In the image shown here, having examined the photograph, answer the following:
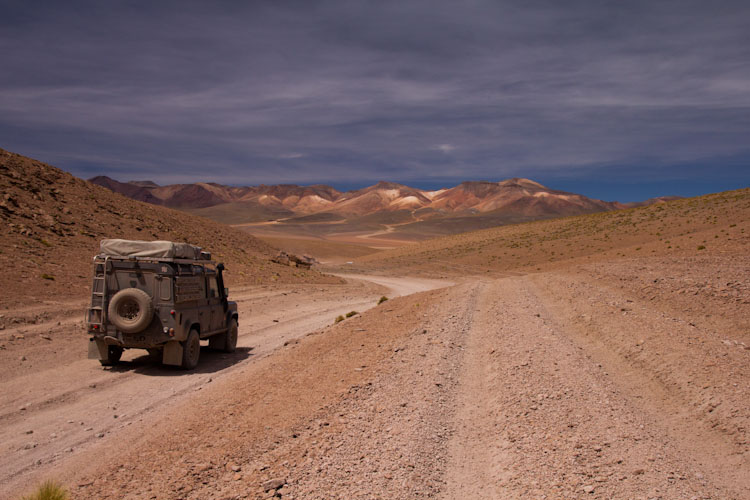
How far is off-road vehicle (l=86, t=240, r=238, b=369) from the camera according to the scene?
423 inches

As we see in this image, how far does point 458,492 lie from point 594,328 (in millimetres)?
9547

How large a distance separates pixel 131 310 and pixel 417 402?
7.15m

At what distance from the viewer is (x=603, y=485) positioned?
16.1ft

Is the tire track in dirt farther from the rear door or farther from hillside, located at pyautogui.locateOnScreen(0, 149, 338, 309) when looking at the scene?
hillside, located at pyautogui.locateOnScreen(0, 149, 338, 309)

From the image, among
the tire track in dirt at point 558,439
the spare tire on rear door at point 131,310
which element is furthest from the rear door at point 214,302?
the tire track in dirt at point 558,439

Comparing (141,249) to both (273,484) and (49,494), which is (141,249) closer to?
(49,494)

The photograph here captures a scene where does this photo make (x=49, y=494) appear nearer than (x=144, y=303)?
Yes

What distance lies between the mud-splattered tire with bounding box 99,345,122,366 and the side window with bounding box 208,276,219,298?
99.7 inches

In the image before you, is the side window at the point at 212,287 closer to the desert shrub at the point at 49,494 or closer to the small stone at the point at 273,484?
the desert shrub at the point at 49,494

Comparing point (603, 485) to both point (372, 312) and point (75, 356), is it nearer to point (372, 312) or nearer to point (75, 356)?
point (75, 356)

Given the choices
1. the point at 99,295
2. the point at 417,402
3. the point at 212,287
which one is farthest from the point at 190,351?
the point at 417,402

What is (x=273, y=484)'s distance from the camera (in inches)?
201

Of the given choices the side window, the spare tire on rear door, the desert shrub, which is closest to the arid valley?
the desert shrub

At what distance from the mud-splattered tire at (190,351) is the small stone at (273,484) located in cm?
699
